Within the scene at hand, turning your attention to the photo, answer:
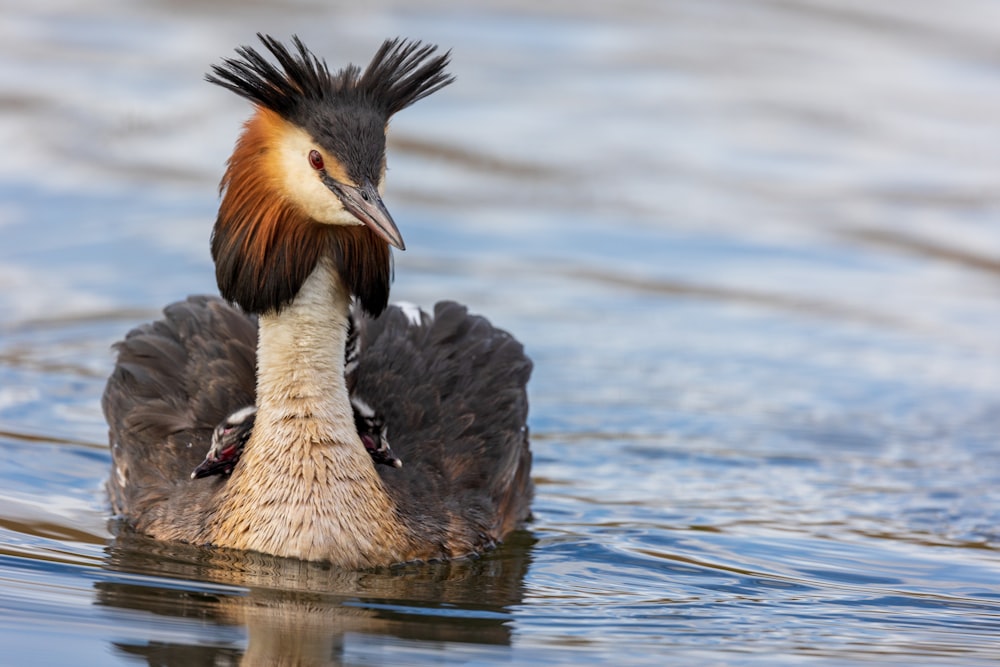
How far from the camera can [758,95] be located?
1873cm

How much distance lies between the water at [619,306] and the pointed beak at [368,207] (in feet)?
4.92

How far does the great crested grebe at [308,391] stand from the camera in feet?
25.0

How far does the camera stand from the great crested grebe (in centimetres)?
762

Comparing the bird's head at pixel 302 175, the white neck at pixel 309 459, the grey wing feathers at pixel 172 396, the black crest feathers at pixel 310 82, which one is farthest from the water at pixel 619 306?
the black crest feathers at pixel 310 82

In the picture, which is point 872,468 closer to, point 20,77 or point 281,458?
point 281,458

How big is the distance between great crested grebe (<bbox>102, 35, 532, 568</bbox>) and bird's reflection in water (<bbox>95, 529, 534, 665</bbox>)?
124 mm

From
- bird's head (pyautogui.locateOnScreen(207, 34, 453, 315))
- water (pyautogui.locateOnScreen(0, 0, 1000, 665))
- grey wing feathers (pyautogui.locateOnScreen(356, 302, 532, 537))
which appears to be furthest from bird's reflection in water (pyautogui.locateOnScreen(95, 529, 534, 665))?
bird's head (pyautogui.locateOnScreen(207, 34, 453, 315))

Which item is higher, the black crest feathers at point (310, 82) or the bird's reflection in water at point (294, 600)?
the black crest feathers at point (310, 82)

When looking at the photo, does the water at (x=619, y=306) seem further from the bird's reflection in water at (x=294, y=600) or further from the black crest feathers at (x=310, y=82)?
the black crest feathers at (x=310, y=82)

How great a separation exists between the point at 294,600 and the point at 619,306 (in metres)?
6.38

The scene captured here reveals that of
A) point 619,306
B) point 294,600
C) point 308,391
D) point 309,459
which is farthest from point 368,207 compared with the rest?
point 619,306

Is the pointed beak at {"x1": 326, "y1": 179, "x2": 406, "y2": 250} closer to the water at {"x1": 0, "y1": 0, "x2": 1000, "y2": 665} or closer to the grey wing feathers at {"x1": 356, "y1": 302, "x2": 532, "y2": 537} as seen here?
the grey wing feathers at {"x1": 356, "y1": 302, "x2": 532, "y2": 537}

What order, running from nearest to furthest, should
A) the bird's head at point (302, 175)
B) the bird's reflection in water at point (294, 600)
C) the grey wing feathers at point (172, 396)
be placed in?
1. the bird's reflection in water at point (294, 600)
2. the bird's head at point (302, 175)
3. the grey wing feathers at point (172, 396)

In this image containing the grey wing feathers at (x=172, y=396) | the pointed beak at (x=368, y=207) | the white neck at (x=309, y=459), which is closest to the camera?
the pointed beak at (x=368, y=207)
